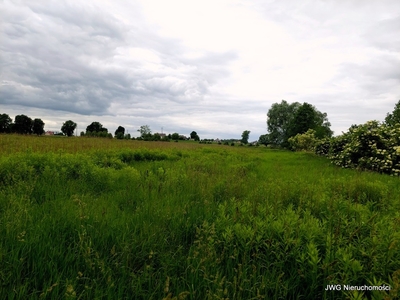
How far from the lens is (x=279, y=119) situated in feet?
238

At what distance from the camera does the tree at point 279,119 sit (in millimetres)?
71438

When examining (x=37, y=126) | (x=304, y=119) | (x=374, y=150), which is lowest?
(x=374, y=150)

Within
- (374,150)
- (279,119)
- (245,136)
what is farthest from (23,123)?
(245,136)

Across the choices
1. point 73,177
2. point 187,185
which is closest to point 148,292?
point 187,185

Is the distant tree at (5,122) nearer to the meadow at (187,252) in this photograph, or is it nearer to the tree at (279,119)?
the tree at (279,119)

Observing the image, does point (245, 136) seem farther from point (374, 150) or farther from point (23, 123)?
point (374, 150)

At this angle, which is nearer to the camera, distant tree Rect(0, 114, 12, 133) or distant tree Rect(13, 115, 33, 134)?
distant tree Rect(0, 114, 12, 133)

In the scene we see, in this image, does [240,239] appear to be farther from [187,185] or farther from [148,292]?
[187,185]

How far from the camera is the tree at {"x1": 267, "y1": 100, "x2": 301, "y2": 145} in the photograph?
7144 cm

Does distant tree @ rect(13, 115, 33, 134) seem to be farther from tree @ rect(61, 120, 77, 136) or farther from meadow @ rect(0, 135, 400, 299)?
meadow @ rect(0, 135, 400, 299)

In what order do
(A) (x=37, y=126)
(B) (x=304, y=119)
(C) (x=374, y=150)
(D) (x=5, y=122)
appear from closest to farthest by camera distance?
(C) (x=374, y=150)
(B) (x=304, y=119)
(D) (x=5, y=122)
(A) (x=37, y=126)

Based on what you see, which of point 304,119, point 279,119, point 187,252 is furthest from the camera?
point 279,119

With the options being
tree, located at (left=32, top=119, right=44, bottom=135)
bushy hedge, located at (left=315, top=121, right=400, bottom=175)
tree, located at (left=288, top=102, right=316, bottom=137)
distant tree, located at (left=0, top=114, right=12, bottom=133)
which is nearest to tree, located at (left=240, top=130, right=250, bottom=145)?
tree, located at (left=288, top=102, right=316, bottom=137)

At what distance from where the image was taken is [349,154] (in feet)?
44.5
